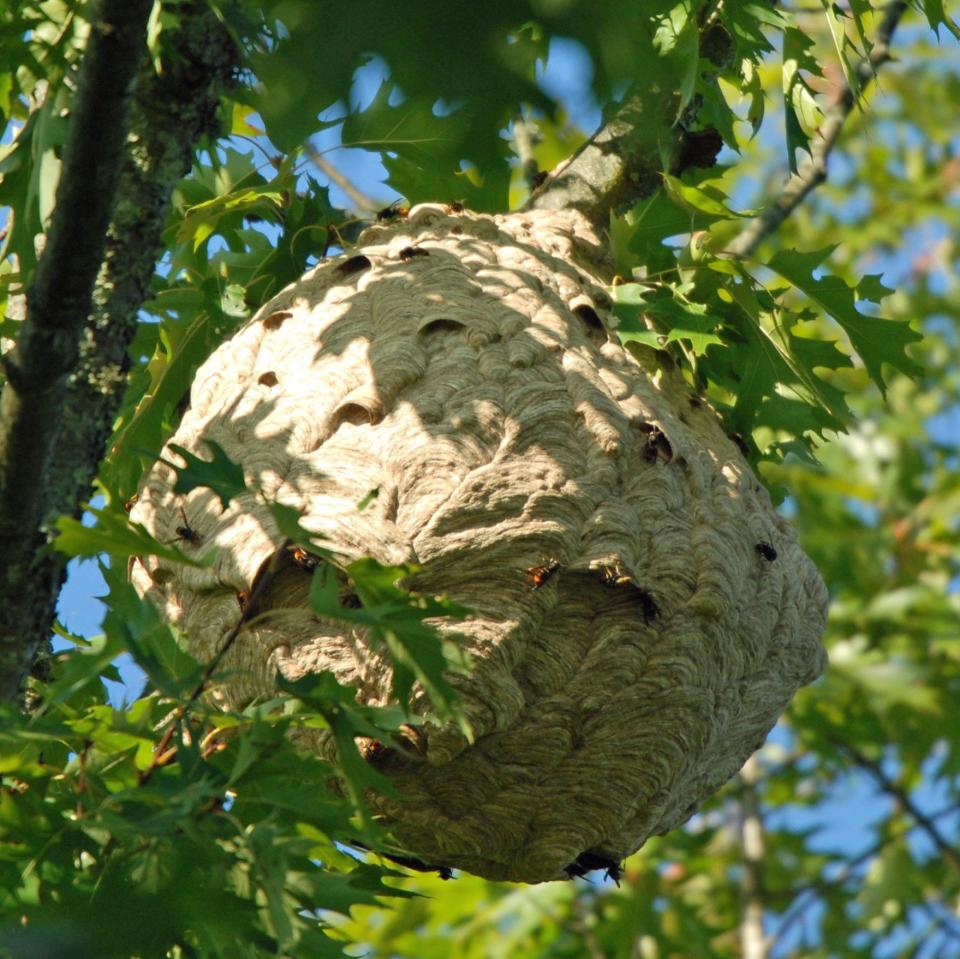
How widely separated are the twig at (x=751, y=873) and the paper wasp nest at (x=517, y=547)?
3844mm

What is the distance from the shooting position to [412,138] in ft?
9.25

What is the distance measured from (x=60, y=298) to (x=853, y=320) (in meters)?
1.82

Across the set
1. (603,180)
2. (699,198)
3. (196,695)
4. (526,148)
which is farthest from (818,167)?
(196,695)

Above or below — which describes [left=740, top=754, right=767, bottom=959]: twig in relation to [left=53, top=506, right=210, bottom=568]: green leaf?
above

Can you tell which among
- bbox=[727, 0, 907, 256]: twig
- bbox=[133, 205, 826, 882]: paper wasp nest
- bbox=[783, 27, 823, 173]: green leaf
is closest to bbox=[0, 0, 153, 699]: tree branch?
bbox=[133, 205, 826, 882]: paper wasp nest

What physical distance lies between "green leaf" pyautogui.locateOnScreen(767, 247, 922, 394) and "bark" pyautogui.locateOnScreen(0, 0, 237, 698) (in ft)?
4.12

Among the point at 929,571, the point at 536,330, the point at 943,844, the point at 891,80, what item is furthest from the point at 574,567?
the point at 891,80

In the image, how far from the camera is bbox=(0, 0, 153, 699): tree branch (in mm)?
1770

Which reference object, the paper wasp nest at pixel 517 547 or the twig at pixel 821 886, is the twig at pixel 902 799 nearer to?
the twig at pixel 821 886

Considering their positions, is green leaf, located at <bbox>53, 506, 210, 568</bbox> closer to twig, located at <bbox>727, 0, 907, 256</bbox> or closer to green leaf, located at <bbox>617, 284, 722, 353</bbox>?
green leaf, located at <bbox>617, 284, 722, 353</bbox>

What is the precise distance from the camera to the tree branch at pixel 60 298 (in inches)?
69.7

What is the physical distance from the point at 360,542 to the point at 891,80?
8.50 meters

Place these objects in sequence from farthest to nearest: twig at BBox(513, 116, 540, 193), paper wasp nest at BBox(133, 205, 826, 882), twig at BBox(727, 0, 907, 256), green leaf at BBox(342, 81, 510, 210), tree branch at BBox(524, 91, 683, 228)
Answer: twig at BBox(727, 0, 907, 256) < twig at BBox(513, 116, 540, 193) < tree branch at BBox(524, 91, 683, 228) < green leaf at BBox(342, 81, 510, 210) < paper wasp nest at BBox(133, 205, 826, 882)

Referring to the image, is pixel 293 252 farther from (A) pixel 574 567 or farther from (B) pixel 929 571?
(B) pixel 929 571
